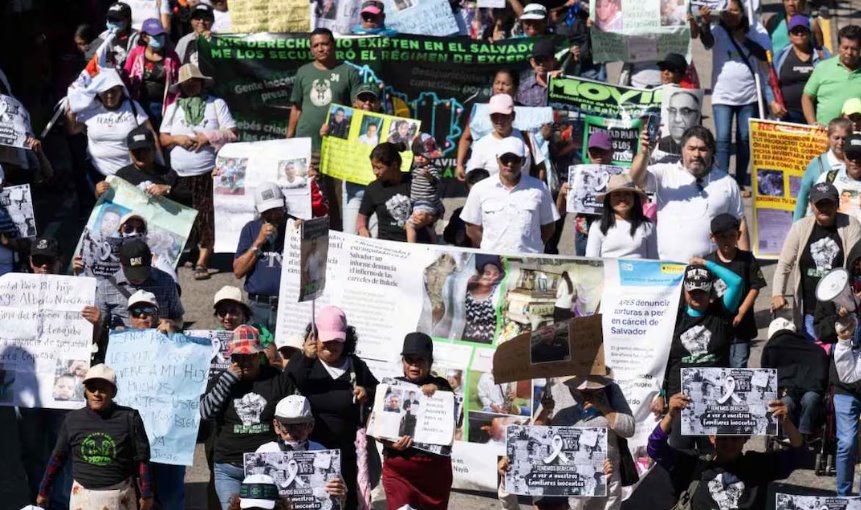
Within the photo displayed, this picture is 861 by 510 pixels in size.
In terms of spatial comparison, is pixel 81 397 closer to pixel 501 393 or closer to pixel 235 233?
pixel 501 393

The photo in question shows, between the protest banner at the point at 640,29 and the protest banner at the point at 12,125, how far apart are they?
217 inches

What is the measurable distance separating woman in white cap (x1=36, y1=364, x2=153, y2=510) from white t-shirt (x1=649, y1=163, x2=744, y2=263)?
408cm

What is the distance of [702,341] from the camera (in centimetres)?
1162

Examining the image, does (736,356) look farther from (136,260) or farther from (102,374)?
(102,374)

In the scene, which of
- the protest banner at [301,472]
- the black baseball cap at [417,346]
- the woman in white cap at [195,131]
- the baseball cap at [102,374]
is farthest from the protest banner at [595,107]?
the protest banner at [301,472]

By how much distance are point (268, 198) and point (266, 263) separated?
0.47 metres

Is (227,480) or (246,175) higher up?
(246,175)

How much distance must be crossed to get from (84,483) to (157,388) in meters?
0.89

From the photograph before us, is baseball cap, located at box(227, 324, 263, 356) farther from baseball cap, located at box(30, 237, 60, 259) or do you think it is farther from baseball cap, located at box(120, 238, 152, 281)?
baseball cap, located at box(30, 237, 60, 259)

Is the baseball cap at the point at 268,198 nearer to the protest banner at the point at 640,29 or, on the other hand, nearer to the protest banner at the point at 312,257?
the protest banner at the point at 312,257

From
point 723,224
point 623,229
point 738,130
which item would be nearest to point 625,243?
point 623,229

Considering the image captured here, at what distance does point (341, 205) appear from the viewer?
1525 cm

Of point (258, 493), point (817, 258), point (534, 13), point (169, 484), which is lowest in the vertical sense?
point (169, 484)

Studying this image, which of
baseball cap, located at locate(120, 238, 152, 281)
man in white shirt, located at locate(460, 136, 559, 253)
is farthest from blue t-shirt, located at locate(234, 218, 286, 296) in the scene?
man in white shirt, located at locate(460, 136, 559, 253)
